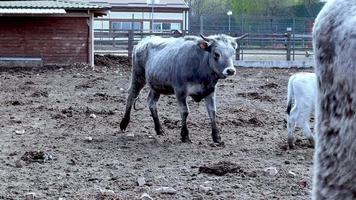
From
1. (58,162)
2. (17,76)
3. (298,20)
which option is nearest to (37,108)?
(58,162)

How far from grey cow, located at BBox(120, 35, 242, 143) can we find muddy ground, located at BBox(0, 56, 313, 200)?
0.48m

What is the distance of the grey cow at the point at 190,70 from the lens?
28.9 feet

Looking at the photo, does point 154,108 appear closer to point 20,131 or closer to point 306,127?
point 20,131

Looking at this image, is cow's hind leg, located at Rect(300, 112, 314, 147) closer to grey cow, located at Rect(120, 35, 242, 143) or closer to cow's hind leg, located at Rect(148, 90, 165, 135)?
grey cow, located at Rect(120, 35, 242, 143)

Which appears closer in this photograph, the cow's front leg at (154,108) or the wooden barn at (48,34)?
the cow's front leg at (154,108)

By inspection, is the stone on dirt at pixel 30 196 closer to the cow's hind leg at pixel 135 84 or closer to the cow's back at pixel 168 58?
the cow's back at pixel 168 58

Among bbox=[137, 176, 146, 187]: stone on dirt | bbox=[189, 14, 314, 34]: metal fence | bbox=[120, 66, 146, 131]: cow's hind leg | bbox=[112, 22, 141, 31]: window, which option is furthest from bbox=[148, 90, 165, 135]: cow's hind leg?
bbox=[112, 22, 141, 31]: window

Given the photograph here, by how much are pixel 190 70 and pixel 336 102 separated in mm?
7506

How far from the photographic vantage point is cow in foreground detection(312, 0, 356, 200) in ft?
4.73

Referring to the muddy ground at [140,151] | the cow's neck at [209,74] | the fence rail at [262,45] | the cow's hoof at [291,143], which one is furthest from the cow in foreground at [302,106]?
the fence rail at [262,45]

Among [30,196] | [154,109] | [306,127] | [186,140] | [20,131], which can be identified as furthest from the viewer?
[154,109]

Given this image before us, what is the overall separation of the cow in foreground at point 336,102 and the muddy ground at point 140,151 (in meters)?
4.14

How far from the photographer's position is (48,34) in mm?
24469

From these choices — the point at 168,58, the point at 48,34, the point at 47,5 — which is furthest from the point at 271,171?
the point at 47,5
